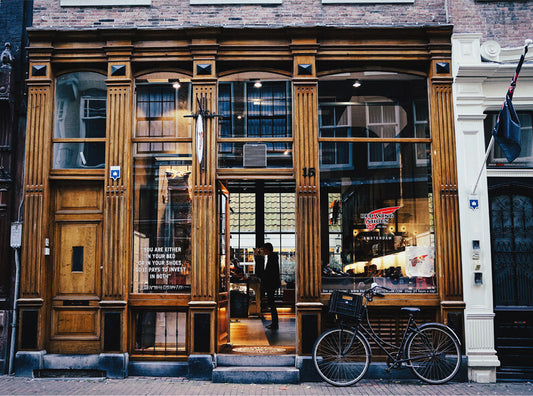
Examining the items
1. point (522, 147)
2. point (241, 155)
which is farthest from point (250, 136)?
point (522, 147)

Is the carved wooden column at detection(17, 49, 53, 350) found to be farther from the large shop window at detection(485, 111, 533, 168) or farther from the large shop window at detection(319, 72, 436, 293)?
the large shop window at detection(485, 111, 533, 168)

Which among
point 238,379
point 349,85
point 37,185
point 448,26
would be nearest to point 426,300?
point 238,379

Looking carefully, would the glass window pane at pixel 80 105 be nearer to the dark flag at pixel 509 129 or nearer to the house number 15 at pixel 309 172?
the house number 15 at pixel 309 172

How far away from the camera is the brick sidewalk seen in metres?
7.31

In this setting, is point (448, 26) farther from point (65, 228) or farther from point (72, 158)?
point (65, 228)

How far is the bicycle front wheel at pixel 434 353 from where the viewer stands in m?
7.68

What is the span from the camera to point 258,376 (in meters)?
7.94

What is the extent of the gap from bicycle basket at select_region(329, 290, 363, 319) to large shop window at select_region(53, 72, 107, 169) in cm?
472

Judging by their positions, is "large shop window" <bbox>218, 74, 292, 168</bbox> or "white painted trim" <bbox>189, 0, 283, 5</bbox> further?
"white painted trim" <bbox>189, 0, 283, 5</bbox>

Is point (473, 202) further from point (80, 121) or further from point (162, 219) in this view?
point (80, 121)

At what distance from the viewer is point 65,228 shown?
8820mm

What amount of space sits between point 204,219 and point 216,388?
8.97 feet

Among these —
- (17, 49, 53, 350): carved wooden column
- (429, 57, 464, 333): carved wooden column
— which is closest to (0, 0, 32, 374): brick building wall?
(17, 49, 53, 350): carved wooden column

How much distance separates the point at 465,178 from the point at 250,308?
6930 millimetres
